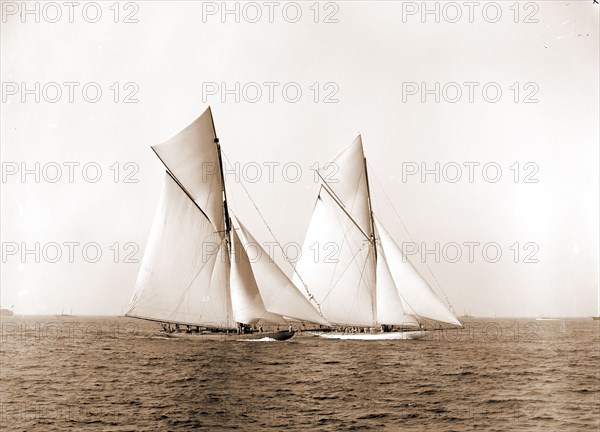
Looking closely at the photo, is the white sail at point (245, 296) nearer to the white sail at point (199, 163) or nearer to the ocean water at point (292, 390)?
the ocean water at point (292, 390)

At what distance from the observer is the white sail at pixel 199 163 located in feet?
195

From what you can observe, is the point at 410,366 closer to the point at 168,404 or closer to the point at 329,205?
the point at 168,404

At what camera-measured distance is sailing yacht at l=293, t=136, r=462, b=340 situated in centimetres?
6794

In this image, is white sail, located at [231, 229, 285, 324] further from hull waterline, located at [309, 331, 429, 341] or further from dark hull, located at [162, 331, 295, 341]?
hull waterline, located at [309, 331, 429, 341]

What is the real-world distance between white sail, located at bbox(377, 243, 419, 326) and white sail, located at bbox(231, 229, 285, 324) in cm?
1147

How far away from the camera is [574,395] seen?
3703 centimetres

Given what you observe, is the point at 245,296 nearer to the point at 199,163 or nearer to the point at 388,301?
the point at 199,163

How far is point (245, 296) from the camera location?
58.2 metres

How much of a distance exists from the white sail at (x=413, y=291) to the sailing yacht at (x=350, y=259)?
0.44ft

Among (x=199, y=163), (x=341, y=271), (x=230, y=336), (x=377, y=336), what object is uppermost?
(x=199, y=163)

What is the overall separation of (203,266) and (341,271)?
14.5 metres

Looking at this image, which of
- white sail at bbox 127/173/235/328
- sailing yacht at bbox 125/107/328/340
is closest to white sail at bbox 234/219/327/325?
sailing yacht at bbox 125/107/328/340

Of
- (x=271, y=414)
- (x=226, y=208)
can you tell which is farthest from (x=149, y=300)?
(x=271, y=414)

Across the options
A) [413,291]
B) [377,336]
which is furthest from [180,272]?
[413,291]
